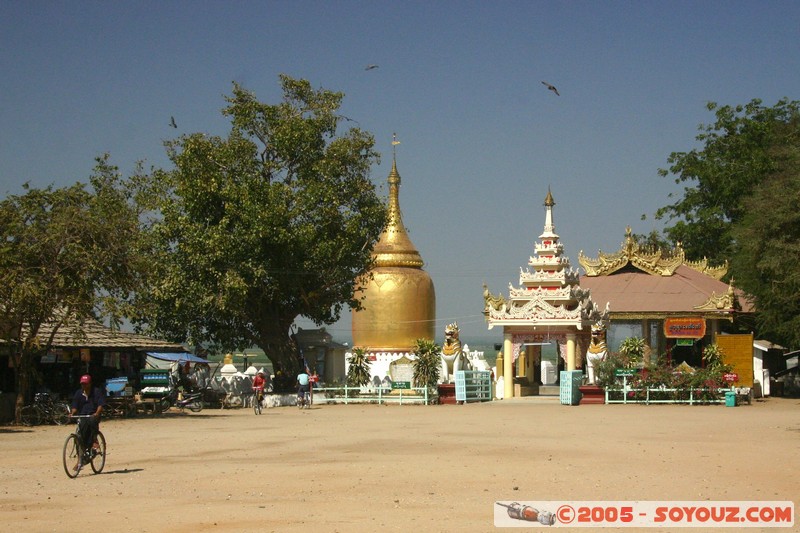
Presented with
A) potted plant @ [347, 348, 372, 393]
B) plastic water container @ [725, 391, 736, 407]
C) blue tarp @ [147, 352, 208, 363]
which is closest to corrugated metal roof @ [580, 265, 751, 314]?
plastic water container @ [725, 391, 736, 407]

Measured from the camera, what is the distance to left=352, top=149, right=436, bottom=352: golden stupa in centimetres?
5075

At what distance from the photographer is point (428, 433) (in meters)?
23.0

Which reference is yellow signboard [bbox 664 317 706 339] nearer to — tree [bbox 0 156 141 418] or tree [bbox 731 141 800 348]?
tree [bbox 731 141 800 348]

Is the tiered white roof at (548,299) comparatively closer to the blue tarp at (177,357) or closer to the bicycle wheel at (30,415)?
the blue tarp at (177,357)

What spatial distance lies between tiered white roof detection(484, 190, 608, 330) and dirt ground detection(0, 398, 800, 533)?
33.0 feet

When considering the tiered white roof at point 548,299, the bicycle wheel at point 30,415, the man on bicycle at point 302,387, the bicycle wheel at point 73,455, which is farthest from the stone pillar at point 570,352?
the bicycle wheel at point 73,455

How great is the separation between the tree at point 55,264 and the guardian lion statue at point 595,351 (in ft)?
49.2

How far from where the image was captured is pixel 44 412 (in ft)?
89.4

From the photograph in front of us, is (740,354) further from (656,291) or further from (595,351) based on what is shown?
(656,291)

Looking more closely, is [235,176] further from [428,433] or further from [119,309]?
[428,433]

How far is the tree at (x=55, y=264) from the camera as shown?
26.0 metres

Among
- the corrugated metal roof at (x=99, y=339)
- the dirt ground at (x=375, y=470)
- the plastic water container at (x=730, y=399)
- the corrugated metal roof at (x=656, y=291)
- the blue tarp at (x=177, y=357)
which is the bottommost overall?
the dirt ground at (x=375, y=470)

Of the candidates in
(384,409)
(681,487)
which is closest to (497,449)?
(681,487)

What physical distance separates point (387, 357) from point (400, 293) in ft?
10.5
